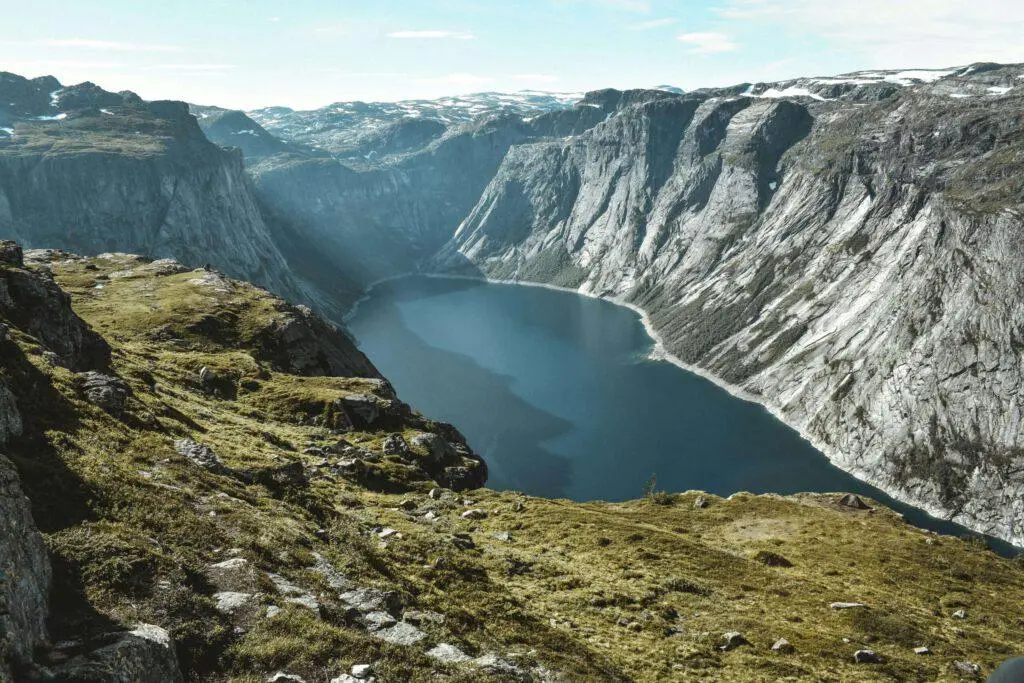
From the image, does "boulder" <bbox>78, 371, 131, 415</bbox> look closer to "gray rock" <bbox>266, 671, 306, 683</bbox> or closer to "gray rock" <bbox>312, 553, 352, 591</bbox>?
"gray rock" <bbox>312, 553, 352, 591</bbox>

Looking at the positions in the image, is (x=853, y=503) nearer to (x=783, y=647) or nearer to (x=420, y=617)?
(x=783, y=647)

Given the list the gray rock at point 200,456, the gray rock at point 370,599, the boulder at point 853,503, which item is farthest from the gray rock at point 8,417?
the boulder at point 853,503

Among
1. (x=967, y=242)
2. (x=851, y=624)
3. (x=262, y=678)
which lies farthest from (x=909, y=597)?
(x=967, y=242)

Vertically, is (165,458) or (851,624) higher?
(165,458)

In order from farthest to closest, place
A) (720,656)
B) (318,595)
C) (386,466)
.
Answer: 1. (386,466)
2. (720,656)
3. (318,595)

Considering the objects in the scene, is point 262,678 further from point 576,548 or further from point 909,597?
point 909,597

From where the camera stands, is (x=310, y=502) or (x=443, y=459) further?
(x=443, y=459)

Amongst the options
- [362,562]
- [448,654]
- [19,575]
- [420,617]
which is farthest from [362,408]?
[19,575]
